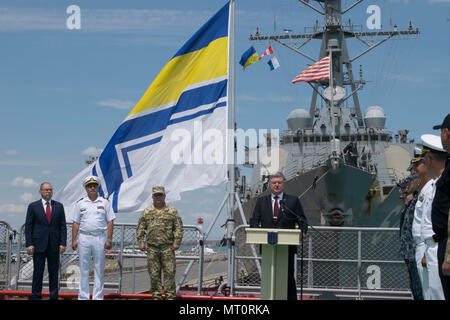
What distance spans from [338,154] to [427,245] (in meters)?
13.0

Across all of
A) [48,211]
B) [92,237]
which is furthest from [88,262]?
[48,211]

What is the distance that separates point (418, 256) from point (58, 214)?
15.4 feet

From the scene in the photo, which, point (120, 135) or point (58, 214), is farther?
point (120, 135)

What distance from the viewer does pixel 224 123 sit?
8398 mm

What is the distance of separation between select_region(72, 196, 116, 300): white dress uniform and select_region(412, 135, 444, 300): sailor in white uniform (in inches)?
150

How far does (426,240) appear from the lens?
4.46 m

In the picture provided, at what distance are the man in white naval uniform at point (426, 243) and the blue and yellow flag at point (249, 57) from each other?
19.5 feet

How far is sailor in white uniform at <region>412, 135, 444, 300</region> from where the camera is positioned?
14.0ft

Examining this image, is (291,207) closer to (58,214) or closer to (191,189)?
(191,189)

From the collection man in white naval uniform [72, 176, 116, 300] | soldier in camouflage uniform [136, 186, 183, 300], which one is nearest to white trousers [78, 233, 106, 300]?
man in white naval uniform [72, 176, 116, 300]

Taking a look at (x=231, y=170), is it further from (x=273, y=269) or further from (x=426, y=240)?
(x=426, y=240)

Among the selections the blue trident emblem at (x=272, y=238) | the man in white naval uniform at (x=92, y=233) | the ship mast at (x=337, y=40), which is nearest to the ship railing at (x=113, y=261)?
the man in white naval uniform at (x=92, y=233)

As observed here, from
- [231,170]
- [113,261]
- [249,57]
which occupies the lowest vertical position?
[113,261]
